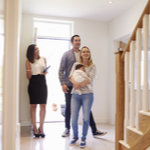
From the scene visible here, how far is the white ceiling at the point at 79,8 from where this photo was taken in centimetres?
333

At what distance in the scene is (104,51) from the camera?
433 cm

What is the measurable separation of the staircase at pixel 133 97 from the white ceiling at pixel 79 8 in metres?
1.58

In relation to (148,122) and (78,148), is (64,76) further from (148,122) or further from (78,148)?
(148,122)

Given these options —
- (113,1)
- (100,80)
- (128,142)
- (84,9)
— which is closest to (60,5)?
(84,9)

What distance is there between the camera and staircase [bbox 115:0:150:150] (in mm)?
1729

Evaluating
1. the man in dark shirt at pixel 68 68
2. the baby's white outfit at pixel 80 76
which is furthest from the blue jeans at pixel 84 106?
the man in dark shirt at pixel 68 68

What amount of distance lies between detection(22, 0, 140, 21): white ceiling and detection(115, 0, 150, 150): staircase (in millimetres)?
1583

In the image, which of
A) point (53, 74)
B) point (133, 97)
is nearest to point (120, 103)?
point (133, 97)

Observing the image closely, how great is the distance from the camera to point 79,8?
3.61 metres

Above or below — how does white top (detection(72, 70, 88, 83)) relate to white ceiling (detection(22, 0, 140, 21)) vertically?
below

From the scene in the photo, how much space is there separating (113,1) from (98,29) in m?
1.10

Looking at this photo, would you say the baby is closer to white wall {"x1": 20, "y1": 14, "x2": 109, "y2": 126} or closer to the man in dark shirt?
the man in dark shirt

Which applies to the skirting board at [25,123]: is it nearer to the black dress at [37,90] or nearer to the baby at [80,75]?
the black dress at [37,90]

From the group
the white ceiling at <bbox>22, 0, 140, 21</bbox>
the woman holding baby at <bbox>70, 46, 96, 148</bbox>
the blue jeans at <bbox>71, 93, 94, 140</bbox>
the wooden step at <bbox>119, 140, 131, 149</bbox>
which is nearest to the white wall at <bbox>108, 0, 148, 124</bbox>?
the white ceiling at <bbox>22, 0, 140, 21</bbox>
